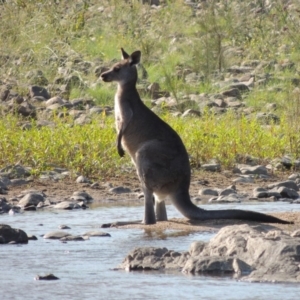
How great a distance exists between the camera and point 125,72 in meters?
8.88

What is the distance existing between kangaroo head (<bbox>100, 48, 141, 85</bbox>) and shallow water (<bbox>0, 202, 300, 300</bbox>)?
4.29 ft

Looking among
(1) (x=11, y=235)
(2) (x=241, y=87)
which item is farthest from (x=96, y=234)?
(2) (x=241, y=87)

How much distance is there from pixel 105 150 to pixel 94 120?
1.47 meters

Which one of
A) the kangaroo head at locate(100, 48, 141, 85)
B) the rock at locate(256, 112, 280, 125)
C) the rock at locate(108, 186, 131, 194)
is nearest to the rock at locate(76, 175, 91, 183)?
the rock at locate(108, 186, 131, 194)

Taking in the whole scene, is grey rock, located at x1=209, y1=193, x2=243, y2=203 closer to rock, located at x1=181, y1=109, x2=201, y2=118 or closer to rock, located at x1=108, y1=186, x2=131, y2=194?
Answer: rock, located at x1=108, y1=186, x2=131, y2=194

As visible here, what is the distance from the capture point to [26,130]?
36.6 feet

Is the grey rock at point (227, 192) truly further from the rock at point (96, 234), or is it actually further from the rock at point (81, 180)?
the rock at point (96, 234)

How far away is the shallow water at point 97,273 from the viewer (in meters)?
5.47

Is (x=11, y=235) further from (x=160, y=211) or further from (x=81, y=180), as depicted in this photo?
(x=81, y=180)

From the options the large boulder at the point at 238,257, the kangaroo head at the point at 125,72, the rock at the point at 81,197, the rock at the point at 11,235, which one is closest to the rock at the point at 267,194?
the rock at the point at 81,197

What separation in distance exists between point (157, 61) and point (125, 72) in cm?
776

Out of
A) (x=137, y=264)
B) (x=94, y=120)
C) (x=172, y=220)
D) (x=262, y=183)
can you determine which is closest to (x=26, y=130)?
(x=94, y=120)

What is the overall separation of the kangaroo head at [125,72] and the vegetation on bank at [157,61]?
58.1 inches

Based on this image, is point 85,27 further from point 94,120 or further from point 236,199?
point 236,199
